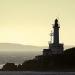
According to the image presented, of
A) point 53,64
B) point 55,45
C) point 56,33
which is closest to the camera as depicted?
point 53,64

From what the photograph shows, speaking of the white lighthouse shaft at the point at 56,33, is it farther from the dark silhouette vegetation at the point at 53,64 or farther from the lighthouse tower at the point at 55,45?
the dark silhouette vegetation at the point at 53,64

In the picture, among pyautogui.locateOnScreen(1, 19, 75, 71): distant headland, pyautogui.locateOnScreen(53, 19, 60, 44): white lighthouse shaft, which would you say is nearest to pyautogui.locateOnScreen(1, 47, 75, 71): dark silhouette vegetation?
pyautogui.locateOnScreen(1, 19, 75, 71): distant headland

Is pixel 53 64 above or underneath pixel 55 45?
underneath

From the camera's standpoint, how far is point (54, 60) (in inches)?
4599

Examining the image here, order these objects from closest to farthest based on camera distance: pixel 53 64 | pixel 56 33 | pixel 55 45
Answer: pixel 53 64
pixel 56 33
pixel 55 45

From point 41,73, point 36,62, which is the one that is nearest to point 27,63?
point 36,62

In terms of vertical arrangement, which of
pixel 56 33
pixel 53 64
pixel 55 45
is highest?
pixel 56 33

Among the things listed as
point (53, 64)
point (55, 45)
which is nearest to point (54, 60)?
point (53, 64)

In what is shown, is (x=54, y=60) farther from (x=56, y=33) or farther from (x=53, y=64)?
(x=56, y=33)

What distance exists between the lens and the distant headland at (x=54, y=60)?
380ft

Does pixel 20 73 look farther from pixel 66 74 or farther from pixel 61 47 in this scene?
pixel 61 47

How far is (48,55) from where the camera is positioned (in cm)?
12144

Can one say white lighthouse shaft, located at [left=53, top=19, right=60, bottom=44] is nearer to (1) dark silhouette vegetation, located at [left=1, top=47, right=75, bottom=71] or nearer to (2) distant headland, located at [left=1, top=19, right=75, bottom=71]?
(2) distant headland, located at [left=1, top=19, right=75, bottom=71]

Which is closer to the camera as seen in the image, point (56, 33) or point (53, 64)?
point (53, 64)
